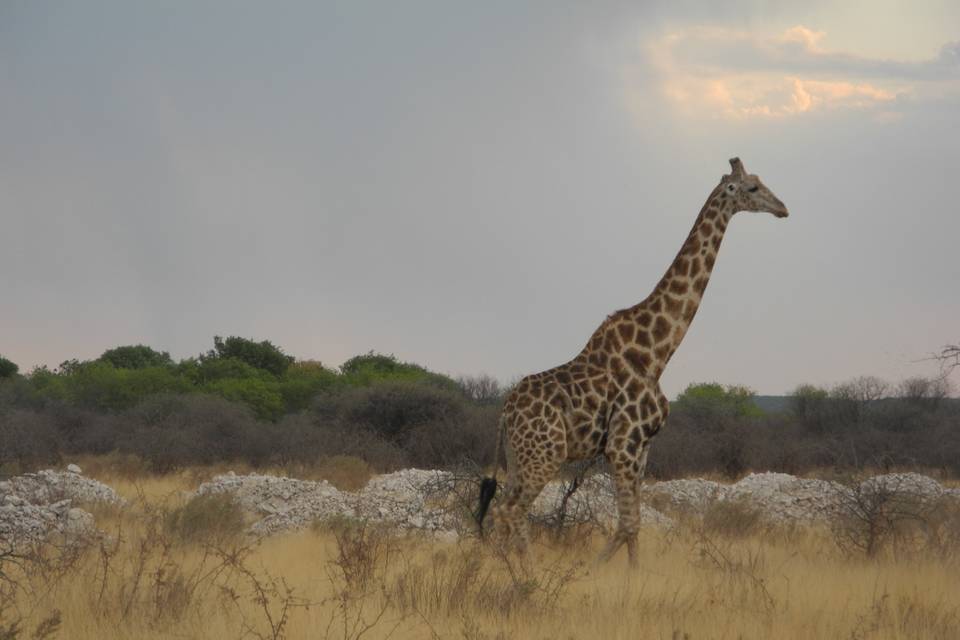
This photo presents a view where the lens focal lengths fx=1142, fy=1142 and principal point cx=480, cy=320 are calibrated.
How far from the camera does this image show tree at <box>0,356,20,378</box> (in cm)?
6150

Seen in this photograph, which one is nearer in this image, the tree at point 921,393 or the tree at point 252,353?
the tree at point 921,393

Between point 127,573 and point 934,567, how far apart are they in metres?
7.41

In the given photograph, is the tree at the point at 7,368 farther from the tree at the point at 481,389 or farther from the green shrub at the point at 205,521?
the green shrub at the point at 205,521

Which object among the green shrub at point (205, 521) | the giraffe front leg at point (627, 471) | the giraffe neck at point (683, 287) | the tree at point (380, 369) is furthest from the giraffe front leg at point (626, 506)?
the tree at point (380, 369)

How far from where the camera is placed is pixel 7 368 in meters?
62.0

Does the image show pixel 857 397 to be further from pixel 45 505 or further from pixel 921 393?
pixel 45 505

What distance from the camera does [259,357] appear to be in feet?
191

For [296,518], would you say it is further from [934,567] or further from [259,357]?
[259,357]

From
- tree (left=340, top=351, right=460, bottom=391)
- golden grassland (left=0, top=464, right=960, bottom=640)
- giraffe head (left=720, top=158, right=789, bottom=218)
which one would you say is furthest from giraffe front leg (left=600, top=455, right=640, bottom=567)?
tree (left=340, top=351, right=460, bottom=391)

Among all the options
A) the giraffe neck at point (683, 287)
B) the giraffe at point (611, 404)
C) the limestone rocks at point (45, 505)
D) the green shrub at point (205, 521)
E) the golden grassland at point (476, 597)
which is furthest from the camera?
the green shrub at point (205, 521)

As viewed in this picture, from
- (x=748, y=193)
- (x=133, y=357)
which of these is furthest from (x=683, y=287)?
(x=133, y=357)

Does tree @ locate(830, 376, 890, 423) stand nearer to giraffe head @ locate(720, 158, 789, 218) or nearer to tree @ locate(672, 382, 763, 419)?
tree @ locate(672, 382, 763, 419)

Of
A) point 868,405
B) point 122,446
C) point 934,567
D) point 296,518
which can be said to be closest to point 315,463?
point 122,446

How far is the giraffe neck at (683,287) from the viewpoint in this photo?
10.9 meters
